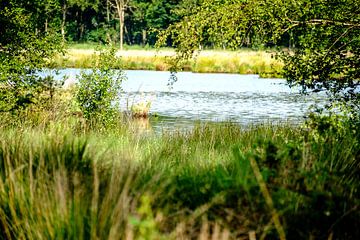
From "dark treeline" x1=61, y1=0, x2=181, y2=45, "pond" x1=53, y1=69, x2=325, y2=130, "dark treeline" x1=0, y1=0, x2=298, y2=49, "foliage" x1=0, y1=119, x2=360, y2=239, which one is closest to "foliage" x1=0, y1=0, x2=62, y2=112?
"pond" x1=53, y1=69, x2=325, y2=130

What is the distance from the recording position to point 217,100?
2838 cm

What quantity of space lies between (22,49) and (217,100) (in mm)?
17070

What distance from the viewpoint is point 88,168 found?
15.4ft

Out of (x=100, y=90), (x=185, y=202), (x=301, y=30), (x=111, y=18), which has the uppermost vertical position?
(x=301, y=30)

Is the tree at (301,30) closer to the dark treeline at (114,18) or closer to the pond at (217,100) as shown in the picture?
the pond at (217,100)

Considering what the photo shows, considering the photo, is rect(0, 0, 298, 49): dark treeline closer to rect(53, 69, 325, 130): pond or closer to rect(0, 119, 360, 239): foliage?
rect(53, 69, 325, 130): pond

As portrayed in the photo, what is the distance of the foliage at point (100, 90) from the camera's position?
543 inches

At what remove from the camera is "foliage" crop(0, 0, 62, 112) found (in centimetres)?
1175

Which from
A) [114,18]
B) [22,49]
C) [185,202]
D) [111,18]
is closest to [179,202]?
[185,202]

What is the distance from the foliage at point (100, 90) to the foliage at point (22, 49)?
1494mm

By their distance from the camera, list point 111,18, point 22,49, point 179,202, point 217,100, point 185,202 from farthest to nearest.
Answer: point 111,18 → point 217,100 → point 22,49 → point 185,202 → point 179,202

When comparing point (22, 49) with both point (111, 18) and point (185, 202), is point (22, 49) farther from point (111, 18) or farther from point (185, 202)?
point (111, 18)

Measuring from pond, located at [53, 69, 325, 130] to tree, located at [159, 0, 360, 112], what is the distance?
614cm

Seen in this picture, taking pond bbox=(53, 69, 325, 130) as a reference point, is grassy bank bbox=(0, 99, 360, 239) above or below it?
above
